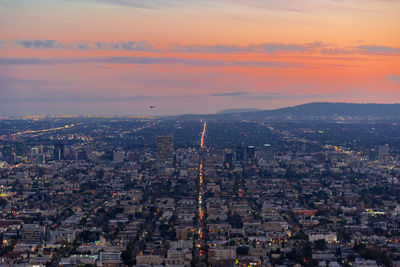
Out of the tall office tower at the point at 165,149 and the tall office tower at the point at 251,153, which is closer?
the tall office tower at the point at 165,149

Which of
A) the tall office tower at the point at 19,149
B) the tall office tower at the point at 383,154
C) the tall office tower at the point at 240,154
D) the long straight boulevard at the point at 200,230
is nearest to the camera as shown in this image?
the long straight boulevard at the point at 200,230

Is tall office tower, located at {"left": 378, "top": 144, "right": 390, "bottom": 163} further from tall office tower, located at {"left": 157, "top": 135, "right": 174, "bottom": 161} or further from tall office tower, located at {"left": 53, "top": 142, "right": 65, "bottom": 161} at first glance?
tall office tower, located at {"left": 53, "top": 142, "right": 65, "bottom": 161}

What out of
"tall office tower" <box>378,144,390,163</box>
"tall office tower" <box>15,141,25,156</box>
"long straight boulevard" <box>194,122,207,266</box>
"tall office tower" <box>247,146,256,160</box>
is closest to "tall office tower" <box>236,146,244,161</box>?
"tall office tower" <box>247,146,256,160</box>

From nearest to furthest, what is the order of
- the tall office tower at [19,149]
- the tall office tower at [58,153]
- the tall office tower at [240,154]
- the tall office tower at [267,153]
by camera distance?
the tall office tower at [240,154], the tall office tower at [267,153], the tall office tower at [58,153], the tall office tower at [19,149]

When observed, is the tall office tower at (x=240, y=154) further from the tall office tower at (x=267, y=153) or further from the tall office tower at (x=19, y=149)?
the tall office tower at (x=19, y=149)

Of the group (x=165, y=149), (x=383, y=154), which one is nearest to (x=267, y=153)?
(x=165, y=149)

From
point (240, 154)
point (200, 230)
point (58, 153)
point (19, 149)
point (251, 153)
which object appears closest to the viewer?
point (200, 230)

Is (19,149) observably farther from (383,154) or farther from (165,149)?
(383,154)

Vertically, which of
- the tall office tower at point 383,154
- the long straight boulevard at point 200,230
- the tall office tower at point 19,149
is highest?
the long straight boulevard at point 200,230

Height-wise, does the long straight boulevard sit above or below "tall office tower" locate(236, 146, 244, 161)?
above

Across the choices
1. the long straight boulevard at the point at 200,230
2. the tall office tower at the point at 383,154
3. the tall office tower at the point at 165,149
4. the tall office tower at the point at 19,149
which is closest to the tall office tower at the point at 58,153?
the tall office tower at the point at 19,149

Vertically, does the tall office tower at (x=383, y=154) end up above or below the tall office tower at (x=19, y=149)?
above

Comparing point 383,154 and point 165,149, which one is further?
point 383,154
